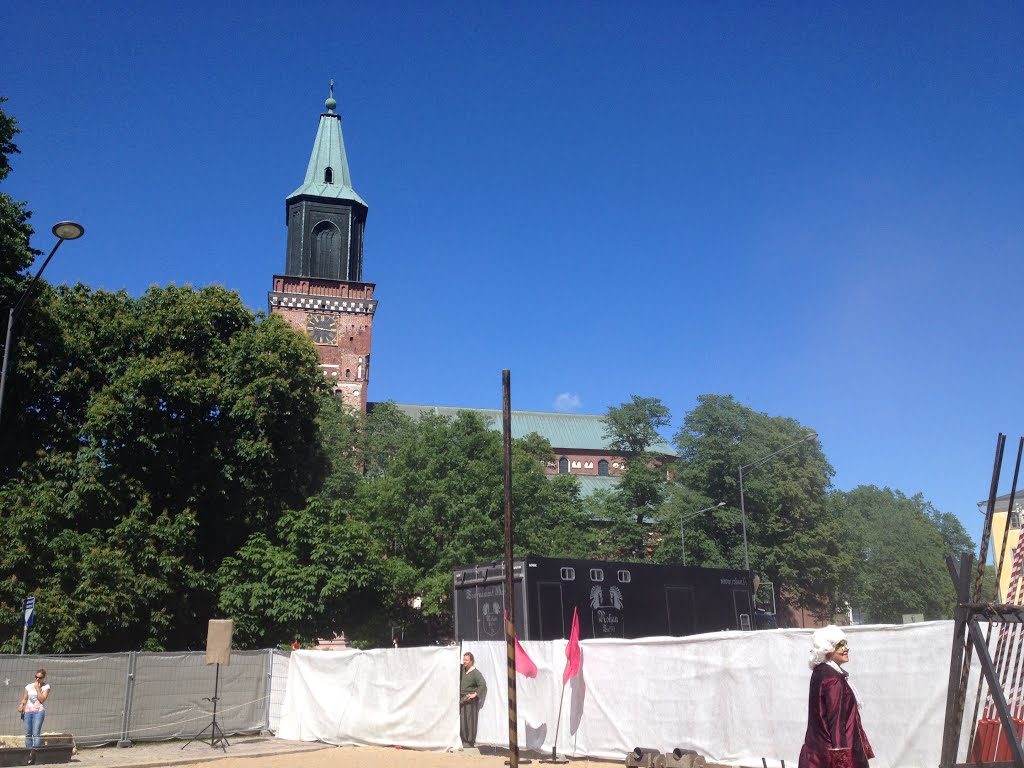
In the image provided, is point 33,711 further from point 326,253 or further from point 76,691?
point 326,253

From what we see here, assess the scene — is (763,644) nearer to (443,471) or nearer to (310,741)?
(310,741)

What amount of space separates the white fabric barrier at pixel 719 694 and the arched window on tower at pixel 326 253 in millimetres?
52532

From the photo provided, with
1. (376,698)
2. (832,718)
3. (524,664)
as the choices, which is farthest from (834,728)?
(376,698)

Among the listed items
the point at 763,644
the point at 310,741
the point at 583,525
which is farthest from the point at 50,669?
the point at 583,525

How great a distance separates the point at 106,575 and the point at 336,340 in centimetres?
4273

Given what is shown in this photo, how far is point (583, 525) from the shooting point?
159 feet

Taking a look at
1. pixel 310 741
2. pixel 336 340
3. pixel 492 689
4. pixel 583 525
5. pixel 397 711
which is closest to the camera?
pixel 492 689

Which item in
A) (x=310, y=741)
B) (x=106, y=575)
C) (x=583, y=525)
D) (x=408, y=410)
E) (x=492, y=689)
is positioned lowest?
(x=310, y=741)

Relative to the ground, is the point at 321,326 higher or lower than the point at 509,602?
higher

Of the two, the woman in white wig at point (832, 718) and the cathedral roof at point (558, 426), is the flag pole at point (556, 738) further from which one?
the cathedral roof at point (558, 426)

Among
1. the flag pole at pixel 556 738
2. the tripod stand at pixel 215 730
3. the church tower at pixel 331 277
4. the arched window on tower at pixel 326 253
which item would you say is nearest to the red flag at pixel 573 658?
the flag pole at pixel 556 738

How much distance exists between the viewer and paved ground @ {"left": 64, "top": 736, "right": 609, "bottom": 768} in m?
14.4

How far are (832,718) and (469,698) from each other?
1058 cm

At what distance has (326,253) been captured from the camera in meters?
65.7
